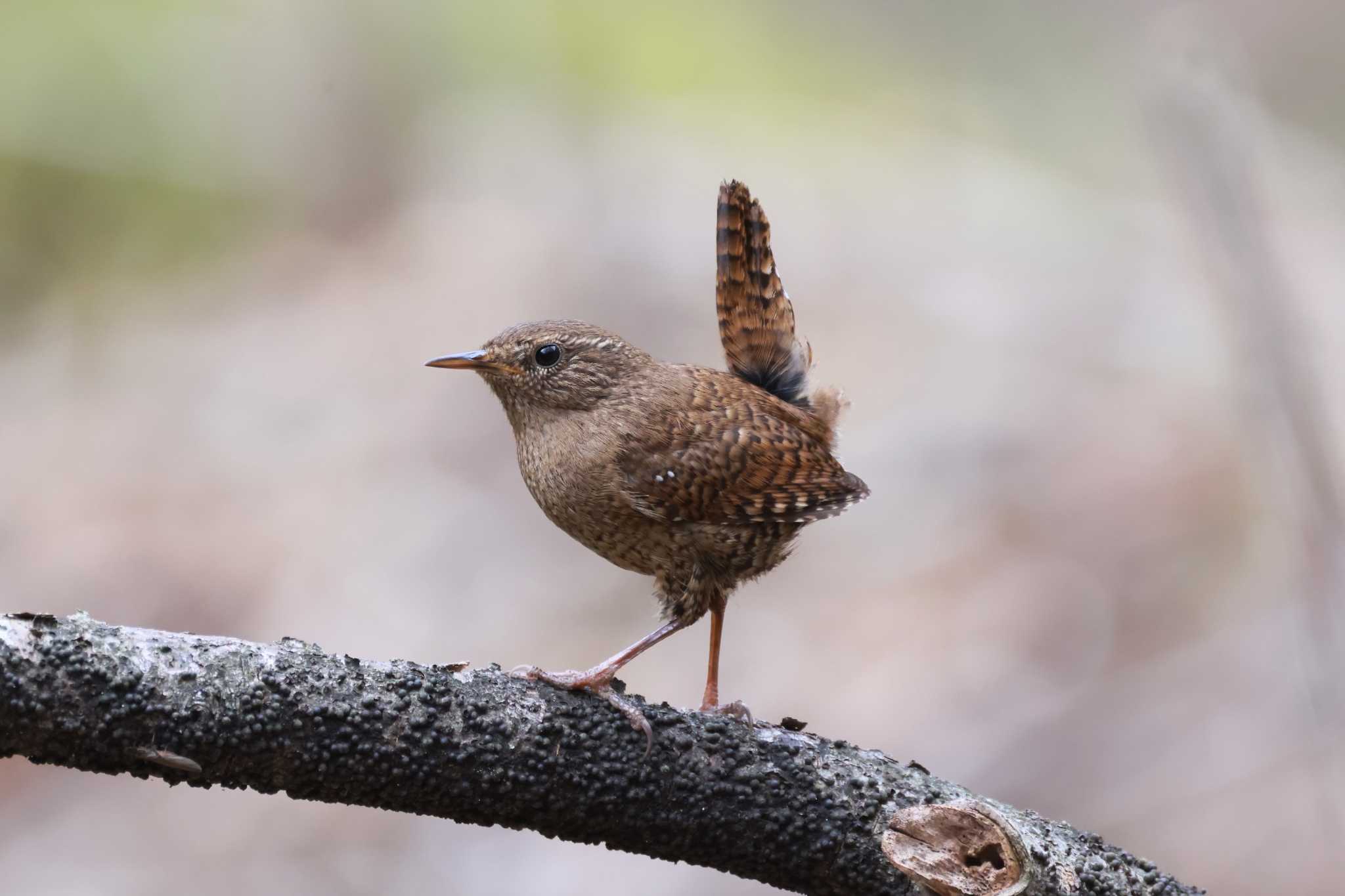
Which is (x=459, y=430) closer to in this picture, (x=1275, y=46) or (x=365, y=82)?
(x=365, y=82)

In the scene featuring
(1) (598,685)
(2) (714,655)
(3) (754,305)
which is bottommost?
(1) (598,685)

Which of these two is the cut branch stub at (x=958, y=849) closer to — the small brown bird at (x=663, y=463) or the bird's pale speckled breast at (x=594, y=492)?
the small brown bird at (x=663, y=463)

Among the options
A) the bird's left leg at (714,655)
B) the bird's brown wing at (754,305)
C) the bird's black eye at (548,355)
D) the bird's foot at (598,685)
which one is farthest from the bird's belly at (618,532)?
the bird's brown wing at (754,305)

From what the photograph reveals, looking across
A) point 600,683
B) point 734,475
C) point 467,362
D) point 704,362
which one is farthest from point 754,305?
point 704,362

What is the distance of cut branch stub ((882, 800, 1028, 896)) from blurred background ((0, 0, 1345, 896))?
5.29 ft

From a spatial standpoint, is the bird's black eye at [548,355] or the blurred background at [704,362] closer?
the bird's black eye at [548,355]

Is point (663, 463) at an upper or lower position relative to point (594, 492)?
upper

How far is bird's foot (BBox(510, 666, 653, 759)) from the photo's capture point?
7.73 ft

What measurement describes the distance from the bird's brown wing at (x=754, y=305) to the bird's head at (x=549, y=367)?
0.51m

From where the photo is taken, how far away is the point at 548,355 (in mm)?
3311

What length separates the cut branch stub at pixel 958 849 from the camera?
2.20m

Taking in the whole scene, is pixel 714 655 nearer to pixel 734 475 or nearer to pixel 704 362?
pixel 734 475

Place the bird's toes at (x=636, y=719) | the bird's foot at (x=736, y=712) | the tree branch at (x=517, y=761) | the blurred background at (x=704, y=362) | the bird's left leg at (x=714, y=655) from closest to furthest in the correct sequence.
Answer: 1. the tree branch at (x=517, y=761)
2. the bird's toes at (x=636, y=719)
3. the bird's foot at (x=736, y=712)
4. the bird's left leg at (x=714, y=655)
5. the blurred background at (x=704, y=362)

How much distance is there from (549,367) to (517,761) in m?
1.33
